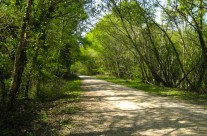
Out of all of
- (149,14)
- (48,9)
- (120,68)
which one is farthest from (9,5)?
(120,68)

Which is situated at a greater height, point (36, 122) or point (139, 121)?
point (139, 121)

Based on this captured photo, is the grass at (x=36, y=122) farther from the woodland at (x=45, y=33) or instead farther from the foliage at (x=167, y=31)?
the foliage at (x=167, y=31)

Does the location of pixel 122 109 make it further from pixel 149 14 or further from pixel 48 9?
pixel 149 14

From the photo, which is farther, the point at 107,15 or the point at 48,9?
the point at 107,15

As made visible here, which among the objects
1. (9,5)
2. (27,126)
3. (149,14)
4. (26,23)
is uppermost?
(149,14)

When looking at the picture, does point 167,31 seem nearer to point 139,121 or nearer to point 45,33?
point 45,33

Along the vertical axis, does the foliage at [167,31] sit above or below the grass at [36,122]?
above

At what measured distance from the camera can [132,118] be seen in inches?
425

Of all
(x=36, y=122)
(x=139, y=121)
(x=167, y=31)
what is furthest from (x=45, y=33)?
(x=167, y=31)

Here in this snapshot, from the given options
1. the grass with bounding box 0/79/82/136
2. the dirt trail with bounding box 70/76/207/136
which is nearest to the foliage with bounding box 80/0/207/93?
the dirt trail with bounding box 70/76/207/136

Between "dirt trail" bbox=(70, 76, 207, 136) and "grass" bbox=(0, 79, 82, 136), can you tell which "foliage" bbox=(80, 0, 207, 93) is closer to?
"dirt trail" bbox=(70, 76, 207, 136)

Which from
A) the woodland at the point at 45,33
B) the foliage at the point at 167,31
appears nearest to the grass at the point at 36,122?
the woodland at the point at 45,33

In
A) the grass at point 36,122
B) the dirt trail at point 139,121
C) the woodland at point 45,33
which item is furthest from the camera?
the woodland at point 45,33

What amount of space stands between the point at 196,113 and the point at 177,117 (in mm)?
1245
